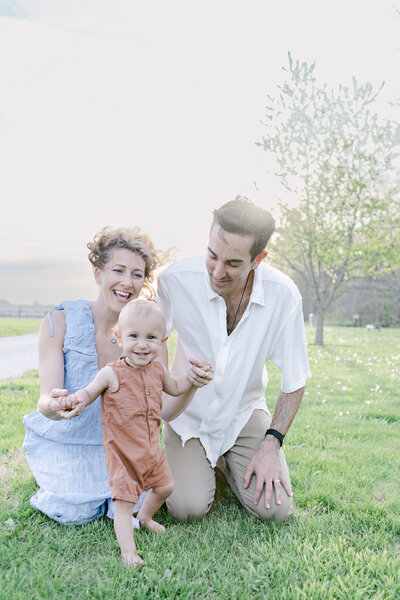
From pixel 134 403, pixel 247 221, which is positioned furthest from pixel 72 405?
pixel 247 221

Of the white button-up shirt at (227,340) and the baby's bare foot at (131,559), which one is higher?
the white button-up shirt at (227,340)

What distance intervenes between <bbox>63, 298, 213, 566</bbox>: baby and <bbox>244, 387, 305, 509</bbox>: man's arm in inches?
23.6

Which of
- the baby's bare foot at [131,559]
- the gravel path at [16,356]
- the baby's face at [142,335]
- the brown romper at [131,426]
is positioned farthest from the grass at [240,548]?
the gravel path at [16,356]

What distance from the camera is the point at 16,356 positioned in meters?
12.7

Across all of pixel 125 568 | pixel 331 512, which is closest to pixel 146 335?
pixel 125 568

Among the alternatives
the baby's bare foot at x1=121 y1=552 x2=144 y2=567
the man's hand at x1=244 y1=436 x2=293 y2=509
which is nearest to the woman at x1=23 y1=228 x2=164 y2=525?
the baby's bare foot at x1=121 y1=552 x2=144 y2=567

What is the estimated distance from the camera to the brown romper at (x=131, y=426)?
10.0 feet

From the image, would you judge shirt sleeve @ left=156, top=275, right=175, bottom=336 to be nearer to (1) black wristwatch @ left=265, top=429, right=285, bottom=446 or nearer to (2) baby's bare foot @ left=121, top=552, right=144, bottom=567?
(1) black wristwatch @ left=265, top=429, right=285, bottom=446

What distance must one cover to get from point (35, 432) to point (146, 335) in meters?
1.34

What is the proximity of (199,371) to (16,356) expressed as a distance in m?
10.5

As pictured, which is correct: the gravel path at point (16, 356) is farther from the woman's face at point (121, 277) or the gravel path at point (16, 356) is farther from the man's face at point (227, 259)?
the man's face at point (227, 259)

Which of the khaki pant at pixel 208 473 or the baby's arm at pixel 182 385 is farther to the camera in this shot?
the khaki pant at pixel 208 473

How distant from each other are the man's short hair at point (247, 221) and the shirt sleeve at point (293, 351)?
20.6 inches

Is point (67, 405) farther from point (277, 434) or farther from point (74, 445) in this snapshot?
point (277, 434)
